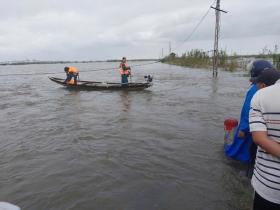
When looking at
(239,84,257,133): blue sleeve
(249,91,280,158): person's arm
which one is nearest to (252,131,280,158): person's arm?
(249,91,280,158): person's arm

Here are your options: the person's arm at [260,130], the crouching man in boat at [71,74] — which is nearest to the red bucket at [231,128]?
the person's arm at [260,130]

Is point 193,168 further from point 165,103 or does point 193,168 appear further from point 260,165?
point 165,103

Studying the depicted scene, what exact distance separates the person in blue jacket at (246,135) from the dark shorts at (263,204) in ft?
5.17

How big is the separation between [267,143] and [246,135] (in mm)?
2577

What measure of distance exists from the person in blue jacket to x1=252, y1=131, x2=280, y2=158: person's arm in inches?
58.2

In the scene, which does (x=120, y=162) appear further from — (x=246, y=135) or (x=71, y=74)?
(x=71, y=74)

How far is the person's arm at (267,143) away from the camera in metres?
2.21

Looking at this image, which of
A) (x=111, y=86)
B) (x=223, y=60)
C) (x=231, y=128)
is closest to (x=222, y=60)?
(x=223, y=60)

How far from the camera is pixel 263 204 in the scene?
2.45 m

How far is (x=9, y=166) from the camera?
6.17 metres

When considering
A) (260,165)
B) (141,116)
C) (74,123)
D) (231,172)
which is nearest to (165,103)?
(141,116)

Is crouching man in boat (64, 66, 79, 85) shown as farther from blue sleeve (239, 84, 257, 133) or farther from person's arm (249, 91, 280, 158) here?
person's arm (249, 91, 280, 158)

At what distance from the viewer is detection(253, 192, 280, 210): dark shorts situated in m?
2.41

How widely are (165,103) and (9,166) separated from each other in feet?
28.2
